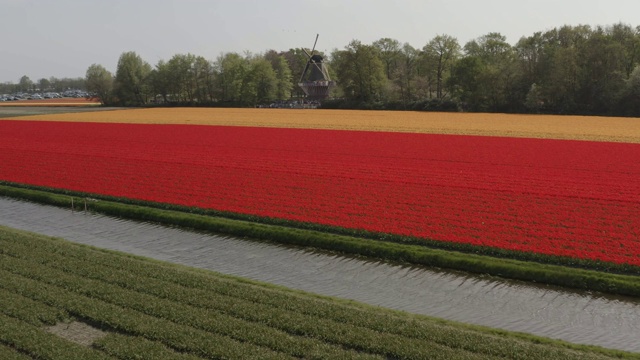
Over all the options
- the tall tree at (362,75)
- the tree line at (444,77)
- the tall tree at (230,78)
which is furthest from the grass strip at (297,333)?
the tall tree at (230,78)

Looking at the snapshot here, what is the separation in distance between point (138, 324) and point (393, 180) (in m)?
17.5

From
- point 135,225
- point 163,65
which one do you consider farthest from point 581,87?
point 163,65

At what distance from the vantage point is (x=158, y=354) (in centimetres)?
1056

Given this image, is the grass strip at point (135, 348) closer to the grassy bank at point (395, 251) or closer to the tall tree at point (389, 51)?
the grassy bank at point (395, 251)

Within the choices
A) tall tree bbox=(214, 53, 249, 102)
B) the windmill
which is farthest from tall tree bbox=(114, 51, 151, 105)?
the windmill

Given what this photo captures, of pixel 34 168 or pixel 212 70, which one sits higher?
pixel 212 70

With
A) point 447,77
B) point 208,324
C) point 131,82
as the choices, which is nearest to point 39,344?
point 208,324

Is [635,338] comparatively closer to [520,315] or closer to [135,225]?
[520,315]

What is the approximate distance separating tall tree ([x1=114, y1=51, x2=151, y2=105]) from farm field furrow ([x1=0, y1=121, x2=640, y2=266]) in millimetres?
86845

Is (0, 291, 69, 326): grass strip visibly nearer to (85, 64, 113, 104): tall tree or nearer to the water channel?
the water channel

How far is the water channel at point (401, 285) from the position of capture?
12.5m

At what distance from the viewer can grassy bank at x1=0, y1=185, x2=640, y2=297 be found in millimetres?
14391

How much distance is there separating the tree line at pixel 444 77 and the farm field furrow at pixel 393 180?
38374 mm

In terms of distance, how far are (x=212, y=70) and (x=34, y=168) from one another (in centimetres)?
9867
